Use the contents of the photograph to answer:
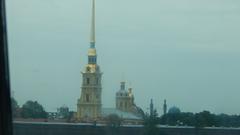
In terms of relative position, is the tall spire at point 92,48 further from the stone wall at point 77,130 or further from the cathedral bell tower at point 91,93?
the stone wall at point 77,130

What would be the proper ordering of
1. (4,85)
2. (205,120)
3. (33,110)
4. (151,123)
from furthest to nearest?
(205,120), (33,110), (151,123), (4,85)

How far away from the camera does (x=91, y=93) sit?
6.25 metres

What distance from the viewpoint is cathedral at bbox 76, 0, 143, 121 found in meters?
6.21

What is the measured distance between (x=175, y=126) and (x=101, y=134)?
0.91 meters

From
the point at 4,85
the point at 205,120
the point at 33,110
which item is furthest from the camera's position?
the point at 205,120

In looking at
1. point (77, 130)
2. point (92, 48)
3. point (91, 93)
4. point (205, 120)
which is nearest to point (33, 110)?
point (77, 130)

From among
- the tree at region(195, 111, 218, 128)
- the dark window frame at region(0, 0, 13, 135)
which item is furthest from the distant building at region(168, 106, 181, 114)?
the dark window frame at region(0, 0, 13, 135)

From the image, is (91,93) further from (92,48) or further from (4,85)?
(4,85)

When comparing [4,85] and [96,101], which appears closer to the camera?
[4,85]

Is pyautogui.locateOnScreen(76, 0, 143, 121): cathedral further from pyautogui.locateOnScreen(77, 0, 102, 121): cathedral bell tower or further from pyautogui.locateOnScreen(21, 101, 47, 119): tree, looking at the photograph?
pyautogui.locateOnScreen(21, 101, 47, 119): tree

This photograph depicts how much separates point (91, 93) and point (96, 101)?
11cm

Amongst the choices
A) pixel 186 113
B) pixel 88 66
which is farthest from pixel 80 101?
pixel 186 113

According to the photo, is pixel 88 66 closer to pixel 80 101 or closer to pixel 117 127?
pixel 80 101

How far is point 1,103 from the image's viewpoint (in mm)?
5293
